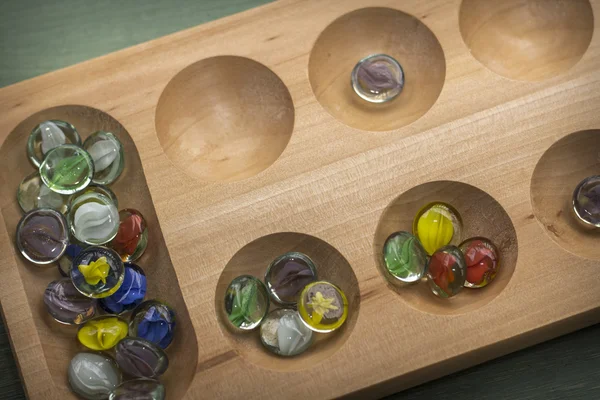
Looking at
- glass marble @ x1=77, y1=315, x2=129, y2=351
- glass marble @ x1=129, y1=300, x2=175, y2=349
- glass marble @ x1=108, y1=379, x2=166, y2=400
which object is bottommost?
glass marble @ x1=108, y1=379, x2=166, y2=400

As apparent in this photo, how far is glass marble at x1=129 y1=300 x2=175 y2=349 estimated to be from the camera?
2.43 feet

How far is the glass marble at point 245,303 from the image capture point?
29.5 inches

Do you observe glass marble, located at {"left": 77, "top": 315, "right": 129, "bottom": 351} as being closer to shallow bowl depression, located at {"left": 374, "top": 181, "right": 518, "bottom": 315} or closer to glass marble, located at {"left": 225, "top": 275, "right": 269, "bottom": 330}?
glass marble, located at {"left": 225, "top": 275, "right": 269, "bottom": 330}

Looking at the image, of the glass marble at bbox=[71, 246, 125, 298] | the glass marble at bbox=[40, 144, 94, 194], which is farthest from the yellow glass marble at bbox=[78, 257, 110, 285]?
the glass marble at bbox=[40, 144, 94, 194]

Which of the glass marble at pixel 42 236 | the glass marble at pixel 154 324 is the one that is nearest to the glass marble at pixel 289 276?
the glass marble at pixel 154 324

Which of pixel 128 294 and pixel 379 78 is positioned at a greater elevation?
pixel 379 78

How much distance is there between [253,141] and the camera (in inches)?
33.2

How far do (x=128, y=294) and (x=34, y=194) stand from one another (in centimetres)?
16

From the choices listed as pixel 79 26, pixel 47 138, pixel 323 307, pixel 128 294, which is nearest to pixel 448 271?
pixel 323 307

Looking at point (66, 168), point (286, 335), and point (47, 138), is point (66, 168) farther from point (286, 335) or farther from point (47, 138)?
point (286, 335)

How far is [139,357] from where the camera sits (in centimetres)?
72

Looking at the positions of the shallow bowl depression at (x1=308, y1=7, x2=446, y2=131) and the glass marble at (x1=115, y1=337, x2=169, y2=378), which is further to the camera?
the shallow bowl depression at (x1=308, y1=7, x2=446, y2=131)

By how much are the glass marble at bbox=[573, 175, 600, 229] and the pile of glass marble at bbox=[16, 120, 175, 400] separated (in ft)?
1.53

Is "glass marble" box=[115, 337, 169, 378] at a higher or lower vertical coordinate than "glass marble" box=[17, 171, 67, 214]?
lower
